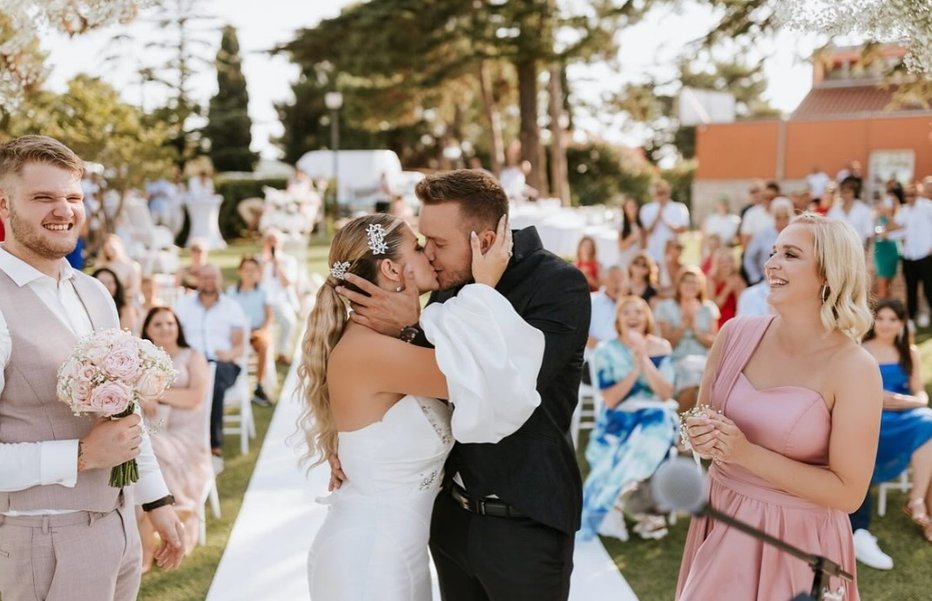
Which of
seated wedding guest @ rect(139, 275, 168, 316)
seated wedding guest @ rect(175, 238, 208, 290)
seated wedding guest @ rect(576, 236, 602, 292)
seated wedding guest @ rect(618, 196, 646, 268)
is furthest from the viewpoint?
seated wedding guest @ rect(618, 196, 646, 268)

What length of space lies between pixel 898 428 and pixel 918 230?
6.52 meters

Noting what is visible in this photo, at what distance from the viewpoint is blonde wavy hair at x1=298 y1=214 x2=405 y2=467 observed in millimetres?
2525

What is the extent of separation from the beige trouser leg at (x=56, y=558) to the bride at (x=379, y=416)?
2.00 feet

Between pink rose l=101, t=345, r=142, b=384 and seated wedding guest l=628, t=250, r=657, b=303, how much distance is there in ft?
20.2

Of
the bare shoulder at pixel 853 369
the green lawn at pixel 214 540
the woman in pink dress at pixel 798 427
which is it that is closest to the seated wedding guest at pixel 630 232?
the green lawn at pixel 214 540

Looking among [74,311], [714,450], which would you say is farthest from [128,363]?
[714,450]

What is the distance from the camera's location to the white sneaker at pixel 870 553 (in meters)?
4.80

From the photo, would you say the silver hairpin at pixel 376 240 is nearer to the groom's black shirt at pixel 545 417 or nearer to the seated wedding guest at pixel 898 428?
the groom's black shirt at pixel 545 417

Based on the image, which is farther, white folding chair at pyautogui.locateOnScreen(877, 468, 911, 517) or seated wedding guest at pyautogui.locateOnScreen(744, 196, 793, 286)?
seated wedding guest at pyautogui.locateOnScreen(744, 196, 793, 286)

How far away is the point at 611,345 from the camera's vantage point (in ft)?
18.9

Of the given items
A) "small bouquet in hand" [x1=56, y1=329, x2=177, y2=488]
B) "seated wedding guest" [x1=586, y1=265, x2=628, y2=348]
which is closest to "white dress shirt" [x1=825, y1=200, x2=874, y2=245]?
"seated wedding guest" [x1=586, y1=265, x2=628, y2=348]

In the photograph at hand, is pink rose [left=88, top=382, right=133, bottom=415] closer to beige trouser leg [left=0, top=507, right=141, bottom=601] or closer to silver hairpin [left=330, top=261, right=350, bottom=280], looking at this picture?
beige trouser leg [left=0, top=507, right=141, bottom=601]

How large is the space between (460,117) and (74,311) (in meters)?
38.0

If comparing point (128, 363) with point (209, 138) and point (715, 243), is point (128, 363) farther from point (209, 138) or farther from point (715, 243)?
point (209, 138)
